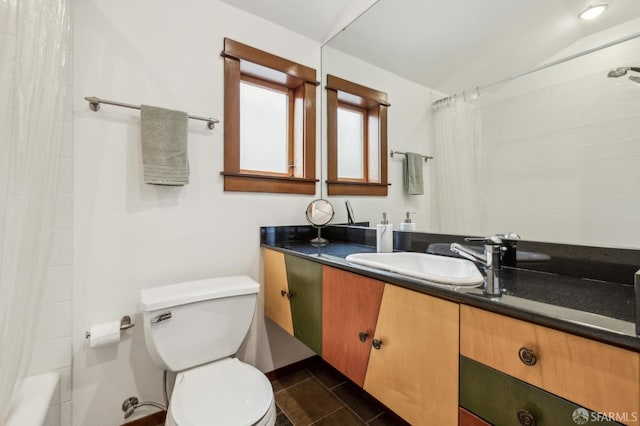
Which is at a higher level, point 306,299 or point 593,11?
point 593,11

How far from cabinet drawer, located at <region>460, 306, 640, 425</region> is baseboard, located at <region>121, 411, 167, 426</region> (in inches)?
59.3

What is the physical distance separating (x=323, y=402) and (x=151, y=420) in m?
0.87

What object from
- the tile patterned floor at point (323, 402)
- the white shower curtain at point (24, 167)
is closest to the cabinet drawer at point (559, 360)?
the tile patterned floor at point (323, 402)

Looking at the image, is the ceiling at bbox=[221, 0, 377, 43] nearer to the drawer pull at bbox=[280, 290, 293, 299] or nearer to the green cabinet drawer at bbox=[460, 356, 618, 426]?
the drawer pull at bbox=[280, 290, 293, 299]

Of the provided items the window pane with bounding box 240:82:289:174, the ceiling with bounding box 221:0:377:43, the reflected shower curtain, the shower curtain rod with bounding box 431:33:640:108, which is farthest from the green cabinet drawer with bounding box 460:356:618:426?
the ceiling with bounding box 221:0:377:43

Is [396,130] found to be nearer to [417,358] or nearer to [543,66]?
[543,66]

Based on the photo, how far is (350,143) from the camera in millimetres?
1941

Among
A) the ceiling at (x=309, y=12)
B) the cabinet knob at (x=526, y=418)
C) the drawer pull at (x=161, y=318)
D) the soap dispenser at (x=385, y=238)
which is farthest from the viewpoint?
the ceiling at (x=309, y=12)

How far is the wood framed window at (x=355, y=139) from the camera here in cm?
176

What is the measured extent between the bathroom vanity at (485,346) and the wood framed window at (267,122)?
2.50 feet

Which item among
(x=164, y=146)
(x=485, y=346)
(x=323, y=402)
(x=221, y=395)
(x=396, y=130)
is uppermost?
(x=396, y=130)

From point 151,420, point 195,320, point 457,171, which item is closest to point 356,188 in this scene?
point 457,171

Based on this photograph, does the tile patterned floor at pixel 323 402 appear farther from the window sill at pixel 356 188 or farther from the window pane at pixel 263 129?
the window pane at pixel 263 129

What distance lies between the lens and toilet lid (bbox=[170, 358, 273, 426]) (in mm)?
906
